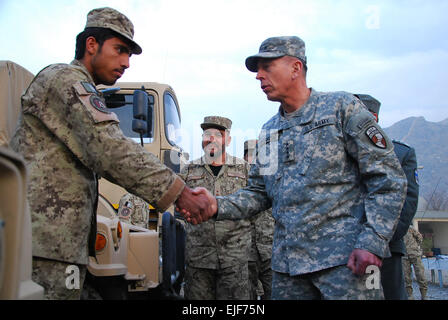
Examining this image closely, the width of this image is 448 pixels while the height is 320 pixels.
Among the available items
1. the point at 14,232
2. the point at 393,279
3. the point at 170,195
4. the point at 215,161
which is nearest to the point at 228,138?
the point at 215,161

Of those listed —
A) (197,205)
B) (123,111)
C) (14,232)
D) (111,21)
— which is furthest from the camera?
(123,111)

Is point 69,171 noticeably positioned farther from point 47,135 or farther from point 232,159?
point 232,159

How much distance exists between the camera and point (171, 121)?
611 centimetres

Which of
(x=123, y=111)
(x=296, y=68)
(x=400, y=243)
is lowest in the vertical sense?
(x=400, y=243)

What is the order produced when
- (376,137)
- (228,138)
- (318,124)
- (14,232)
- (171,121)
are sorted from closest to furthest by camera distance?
(14,232)
(376,137)
(318,124)
(228,138)
(171,121)

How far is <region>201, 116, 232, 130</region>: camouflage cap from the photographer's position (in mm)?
4836

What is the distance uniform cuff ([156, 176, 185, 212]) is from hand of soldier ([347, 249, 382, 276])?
94cm

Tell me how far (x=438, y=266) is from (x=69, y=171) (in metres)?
11.5

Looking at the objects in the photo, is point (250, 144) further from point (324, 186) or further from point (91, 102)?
point (91, 102)

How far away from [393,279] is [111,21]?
240 centimetres

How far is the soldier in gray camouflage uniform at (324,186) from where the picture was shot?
212 cm

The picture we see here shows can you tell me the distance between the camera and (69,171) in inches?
83.5

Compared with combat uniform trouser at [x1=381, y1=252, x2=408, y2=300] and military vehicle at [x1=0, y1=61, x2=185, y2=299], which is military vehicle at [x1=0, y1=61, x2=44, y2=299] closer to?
military vehicle at [x1=0, y1=61, x2=185, y2=299]

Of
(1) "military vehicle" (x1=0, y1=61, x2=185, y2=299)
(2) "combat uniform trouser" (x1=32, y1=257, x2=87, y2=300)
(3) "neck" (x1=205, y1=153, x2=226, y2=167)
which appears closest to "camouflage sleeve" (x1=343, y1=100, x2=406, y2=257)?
(2) "combat uniform trouser" (x1=32, y1=257, x2=87, y2=300)
